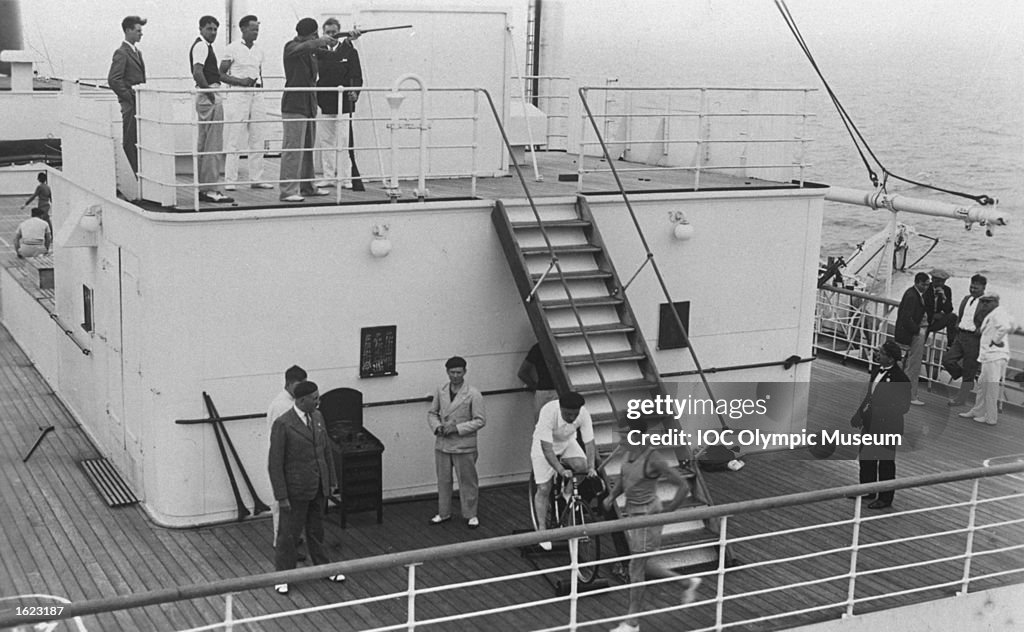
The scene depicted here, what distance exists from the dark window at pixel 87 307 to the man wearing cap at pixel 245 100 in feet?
5.62

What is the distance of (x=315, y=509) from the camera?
8.67 m

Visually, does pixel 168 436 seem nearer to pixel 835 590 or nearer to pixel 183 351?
pixel 183 351

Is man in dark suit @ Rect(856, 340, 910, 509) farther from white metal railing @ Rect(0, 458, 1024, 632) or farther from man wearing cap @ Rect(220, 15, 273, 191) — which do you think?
man wearing cap @ Rect(220, 15, 273, 191)

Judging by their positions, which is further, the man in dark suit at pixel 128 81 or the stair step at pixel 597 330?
the man in dark suit at pixel 128 81

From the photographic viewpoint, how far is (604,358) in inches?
390

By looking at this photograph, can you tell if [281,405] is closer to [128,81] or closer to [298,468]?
[298,468]

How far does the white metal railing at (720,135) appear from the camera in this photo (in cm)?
1166

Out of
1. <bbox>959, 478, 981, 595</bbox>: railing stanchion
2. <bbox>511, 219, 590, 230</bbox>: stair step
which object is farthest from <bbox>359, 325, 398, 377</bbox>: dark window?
<bbox>959, 478, 981, 595</bbox>: railing stanchion

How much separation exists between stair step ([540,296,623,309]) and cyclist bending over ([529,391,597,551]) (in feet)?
4.81

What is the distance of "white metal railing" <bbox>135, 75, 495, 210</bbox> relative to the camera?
9555mm

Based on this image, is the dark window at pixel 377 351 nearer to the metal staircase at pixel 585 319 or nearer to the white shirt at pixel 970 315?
the metal staircase at pixel 585 319

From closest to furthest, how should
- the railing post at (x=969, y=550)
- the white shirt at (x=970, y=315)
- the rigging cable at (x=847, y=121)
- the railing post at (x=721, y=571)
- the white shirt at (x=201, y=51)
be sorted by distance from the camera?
the railing post at (x=721, y=571) < the railing post at (x=969, y=550) < the white shirt at (x=201, y=51) < the white shirt at (x=970, y=315) < the rigging cable at (x=847, y=121)

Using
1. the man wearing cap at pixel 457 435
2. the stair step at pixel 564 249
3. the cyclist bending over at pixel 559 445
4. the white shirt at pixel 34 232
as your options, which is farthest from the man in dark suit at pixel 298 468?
the white shirt at pixel 34 232

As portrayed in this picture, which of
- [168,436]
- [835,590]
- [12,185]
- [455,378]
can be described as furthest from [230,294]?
[12,185]
